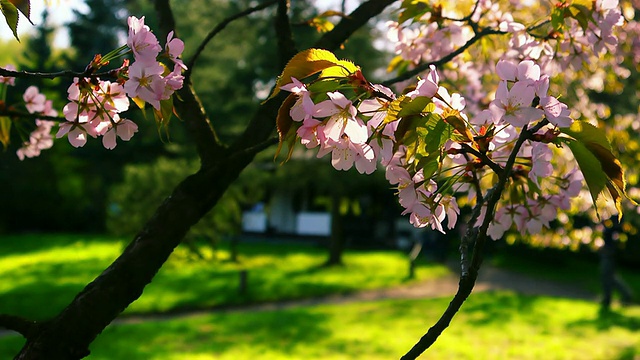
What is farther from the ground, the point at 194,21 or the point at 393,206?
the point at 194,21

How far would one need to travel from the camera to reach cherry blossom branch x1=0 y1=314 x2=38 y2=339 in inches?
66.7

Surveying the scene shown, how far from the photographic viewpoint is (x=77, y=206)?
24016 millimetres

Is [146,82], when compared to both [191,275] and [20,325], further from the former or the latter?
[191,275]

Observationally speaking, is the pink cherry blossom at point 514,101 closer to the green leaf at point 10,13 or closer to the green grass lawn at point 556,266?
the green leaf at point 10,13

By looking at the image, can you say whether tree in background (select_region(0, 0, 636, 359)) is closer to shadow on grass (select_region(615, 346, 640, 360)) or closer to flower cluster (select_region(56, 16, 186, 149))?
flower cluster (select_region(56, 16, 186, 149))

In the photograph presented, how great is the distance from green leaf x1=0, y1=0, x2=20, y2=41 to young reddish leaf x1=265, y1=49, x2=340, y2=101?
60 centimetres

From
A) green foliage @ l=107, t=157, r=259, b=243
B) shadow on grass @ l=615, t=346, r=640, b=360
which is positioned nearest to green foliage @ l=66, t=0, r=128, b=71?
green foliage @ l=107, t=157, r=259, b=243

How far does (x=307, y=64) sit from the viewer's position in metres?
1.08

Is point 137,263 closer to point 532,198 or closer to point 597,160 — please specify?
point 532,198

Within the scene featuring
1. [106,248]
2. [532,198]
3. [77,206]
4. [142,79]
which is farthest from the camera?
[77,206]

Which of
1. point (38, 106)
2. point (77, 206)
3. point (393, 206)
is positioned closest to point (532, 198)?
point (38, 106)

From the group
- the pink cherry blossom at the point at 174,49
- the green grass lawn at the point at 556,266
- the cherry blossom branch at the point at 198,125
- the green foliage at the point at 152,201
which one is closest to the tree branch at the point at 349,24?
the cherry blossom branch at the point at 198,125

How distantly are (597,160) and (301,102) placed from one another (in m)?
0.53

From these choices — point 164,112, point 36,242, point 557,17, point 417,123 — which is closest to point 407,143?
point 417,123
